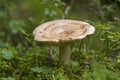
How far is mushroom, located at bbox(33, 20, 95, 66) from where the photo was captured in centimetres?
303

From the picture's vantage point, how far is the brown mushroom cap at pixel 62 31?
303 cm

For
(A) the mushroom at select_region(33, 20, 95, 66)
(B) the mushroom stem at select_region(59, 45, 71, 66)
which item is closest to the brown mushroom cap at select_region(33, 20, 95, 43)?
(A) the mushroom at select_region(33, 20, 95, 66)

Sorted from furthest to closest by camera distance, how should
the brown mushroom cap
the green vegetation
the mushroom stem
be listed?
the mushroom stem, the green vegetation, the brown mushroom cap

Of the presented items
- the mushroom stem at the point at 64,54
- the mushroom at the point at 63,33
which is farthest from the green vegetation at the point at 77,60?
the mushroom at the point at 63,33

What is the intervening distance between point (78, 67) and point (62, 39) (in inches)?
30.0

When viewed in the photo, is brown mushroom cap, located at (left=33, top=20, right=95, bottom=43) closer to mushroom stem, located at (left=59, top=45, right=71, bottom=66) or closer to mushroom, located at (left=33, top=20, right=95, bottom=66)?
mushroom, located at (left=33, top=20, right=95, bottom=66)

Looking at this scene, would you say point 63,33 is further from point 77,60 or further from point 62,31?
point 77,60

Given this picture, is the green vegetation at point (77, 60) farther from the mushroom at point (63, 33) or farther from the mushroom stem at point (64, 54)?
the mushroom at point (63, 33)

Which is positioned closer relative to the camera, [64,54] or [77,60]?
[64,54]

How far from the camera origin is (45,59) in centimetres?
394

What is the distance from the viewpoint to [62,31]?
128 inches

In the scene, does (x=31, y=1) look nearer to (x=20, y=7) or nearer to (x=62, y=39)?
(x=20, y=7)

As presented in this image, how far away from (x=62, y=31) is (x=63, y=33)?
0.20 feet

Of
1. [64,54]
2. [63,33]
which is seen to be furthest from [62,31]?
[64,54]
